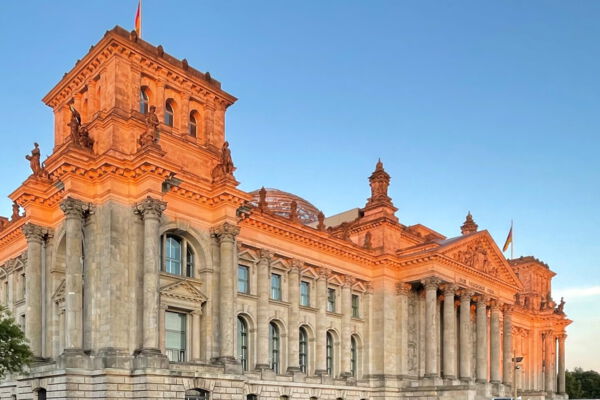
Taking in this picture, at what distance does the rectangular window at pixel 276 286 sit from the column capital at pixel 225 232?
9.23 meters

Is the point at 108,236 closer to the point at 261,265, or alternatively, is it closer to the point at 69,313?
the point at 69,313

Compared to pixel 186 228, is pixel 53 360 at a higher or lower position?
lower

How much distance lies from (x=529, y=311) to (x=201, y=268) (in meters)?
53.2

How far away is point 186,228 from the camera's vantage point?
121 ft

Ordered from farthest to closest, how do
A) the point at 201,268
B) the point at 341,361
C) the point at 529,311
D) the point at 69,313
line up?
the point at 529,311 → the point at 341,361 → the point at 201,268 → the point at 69,313

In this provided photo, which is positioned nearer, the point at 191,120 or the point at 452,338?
the point at 191,120

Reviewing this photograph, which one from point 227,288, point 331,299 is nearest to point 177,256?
point 227,288

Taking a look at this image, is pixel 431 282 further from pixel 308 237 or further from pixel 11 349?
pixel 11 349

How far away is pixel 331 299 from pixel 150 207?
21.4 metres

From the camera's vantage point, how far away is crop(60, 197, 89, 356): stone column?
107ft

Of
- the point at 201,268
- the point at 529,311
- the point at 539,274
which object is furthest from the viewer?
the point at 539,274

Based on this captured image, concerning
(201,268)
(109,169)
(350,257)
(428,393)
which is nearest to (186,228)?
(201,268)

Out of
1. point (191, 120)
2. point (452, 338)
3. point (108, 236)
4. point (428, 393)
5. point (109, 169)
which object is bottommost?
point (428, 393)

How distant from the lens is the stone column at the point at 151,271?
107 ft
